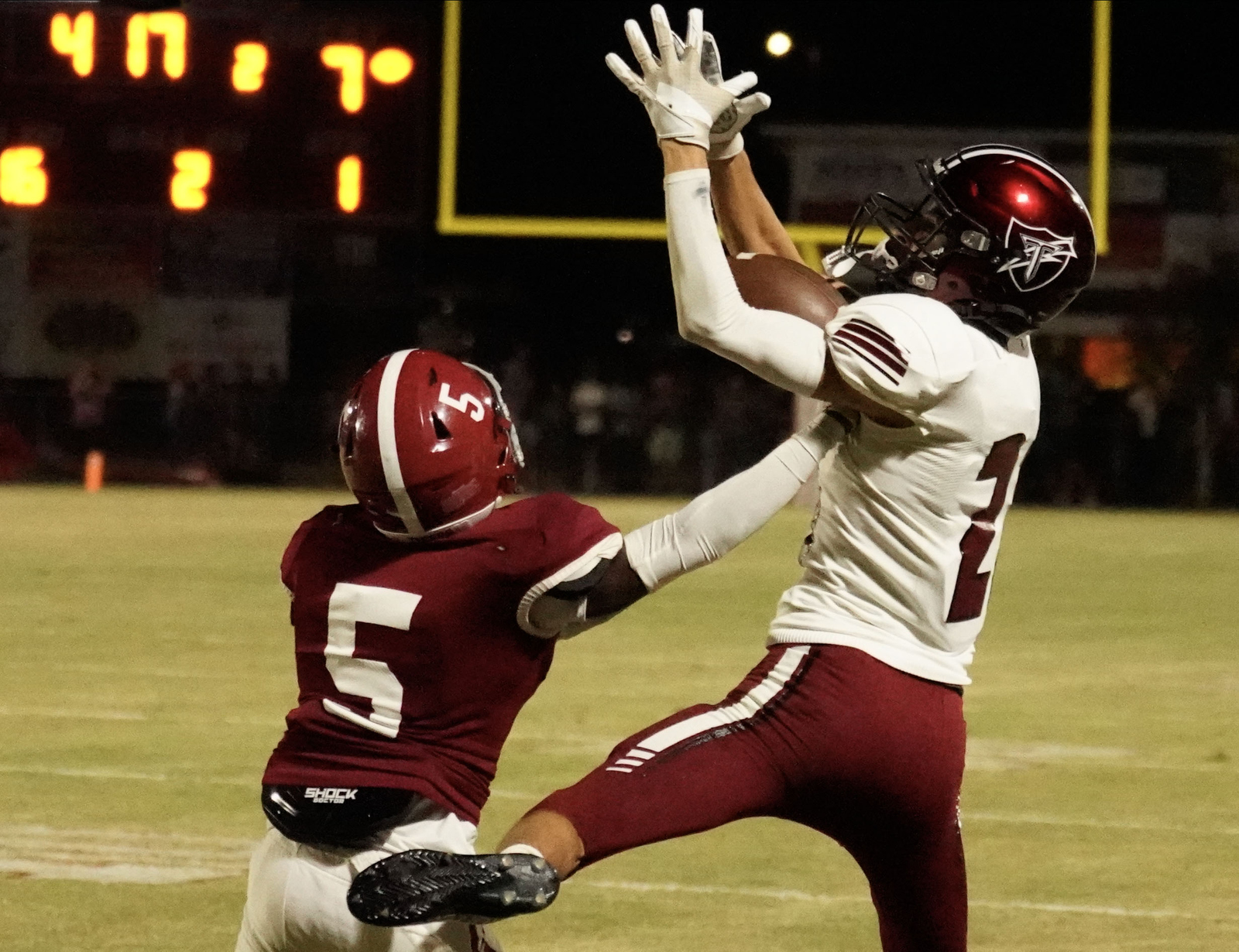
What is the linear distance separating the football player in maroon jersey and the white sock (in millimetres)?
52

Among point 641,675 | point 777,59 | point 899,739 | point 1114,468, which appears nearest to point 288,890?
point 899,739

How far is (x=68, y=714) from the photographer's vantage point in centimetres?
727

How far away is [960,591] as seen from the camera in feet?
10.7

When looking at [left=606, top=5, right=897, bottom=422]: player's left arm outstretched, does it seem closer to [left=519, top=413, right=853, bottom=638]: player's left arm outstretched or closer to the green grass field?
[left=519, top=413, right=853, bottom=638]: player's left arm outstretched

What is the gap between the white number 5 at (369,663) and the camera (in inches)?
115

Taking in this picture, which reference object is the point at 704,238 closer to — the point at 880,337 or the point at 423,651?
the point at 880,337

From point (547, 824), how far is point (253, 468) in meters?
18.5

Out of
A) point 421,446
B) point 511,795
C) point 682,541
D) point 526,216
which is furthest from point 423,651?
point 526,216

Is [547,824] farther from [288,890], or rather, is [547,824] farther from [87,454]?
[87,454]

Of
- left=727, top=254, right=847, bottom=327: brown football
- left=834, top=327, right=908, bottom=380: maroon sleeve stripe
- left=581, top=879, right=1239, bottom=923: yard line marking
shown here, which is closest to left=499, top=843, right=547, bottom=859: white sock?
left=834, top=327, right=908, bottom=380: maroon sleeve stripe

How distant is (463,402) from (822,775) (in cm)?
73

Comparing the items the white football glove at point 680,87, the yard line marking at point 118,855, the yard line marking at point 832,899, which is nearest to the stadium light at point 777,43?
the yard line marking at point 118,855

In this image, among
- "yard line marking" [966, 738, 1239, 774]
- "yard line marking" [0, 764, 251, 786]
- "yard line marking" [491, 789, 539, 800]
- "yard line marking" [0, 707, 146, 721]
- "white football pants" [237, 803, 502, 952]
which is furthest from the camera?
"yard line marking" [0, 707, 146, 721]

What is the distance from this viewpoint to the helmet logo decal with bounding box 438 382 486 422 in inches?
118
